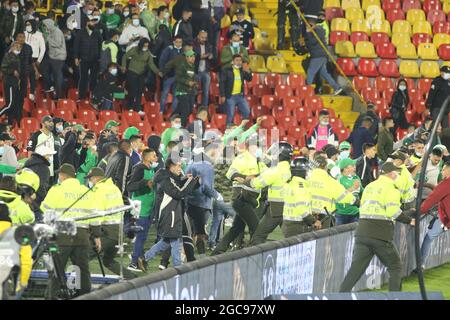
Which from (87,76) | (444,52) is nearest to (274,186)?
(87,76)

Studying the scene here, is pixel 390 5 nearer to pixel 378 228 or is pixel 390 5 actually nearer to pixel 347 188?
pixel 347 188

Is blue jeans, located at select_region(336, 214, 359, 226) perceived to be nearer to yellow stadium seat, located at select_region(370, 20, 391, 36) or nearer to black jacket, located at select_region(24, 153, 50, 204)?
black jacket, located at select_region(24, 153, 50, 204)

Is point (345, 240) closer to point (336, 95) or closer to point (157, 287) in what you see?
point (157, 287)

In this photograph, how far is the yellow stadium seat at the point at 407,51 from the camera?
33.0m

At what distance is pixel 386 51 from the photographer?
3294 centimetres

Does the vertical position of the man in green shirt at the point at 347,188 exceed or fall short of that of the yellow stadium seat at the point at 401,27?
it falls short

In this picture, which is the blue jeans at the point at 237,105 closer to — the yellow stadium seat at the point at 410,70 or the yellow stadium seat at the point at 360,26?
the yellow stadium seat at the point at 410,70

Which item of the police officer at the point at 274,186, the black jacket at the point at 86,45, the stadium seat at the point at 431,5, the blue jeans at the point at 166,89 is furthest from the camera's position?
the stadium seat at the point at 431,5

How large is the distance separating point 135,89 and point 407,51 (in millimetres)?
7269

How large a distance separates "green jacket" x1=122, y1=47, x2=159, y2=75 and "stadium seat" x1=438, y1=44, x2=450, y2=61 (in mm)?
7524

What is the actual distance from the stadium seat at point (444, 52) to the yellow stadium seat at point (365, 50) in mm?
1553

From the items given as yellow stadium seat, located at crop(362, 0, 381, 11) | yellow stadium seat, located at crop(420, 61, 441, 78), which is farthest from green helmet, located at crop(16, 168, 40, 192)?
yellow stadium seat, located at crop(362, 0, 381, 11)

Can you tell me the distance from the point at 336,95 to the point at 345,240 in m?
13.8

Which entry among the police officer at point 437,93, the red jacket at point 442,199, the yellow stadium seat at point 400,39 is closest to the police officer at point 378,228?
the red jacket at point 442,199
